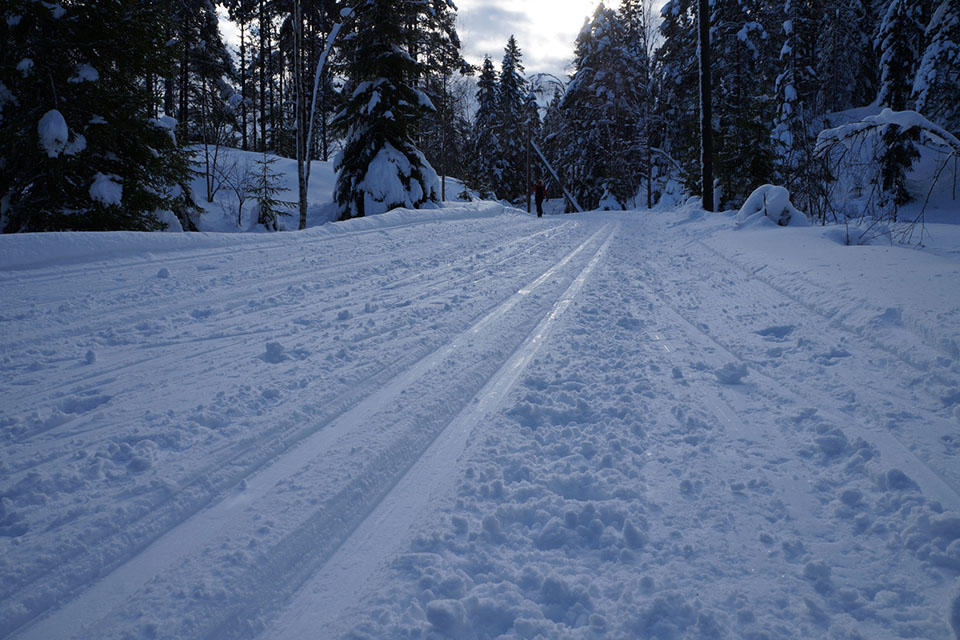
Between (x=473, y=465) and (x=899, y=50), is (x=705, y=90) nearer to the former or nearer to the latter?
(x=899, y=50)

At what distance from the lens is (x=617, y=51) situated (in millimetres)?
31969

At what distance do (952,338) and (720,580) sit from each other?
299 centimetres

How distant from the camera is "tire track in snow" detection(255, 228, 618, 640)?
1488mm

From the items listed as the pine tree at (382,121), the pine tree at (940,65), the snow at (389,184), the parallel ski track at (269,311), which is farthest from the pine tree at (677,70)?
the parallel ski track at (269,311)

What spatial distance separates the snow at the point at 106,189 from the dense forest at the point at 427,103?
3 cm

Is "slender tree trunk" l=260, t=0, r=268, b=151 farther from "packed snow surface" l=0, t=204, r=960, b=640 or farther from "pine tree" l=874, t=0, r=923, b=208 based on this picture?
"pine tree" l=874, t=0, r=923, b=208

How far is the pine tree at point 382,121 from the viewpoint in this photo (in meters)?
15.1

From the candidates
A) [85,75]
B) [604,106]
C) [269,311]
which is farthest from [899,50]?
[85,75]

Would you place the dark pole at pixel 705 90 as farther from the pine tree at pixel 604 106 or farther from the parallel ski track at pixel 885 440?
the pine tree at pixel 604 106

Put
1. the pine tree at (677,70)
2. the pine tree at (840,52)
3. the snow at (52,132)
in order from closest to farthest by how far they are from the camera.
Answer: the snow at (52,132) < the pine tree at (677,70) < the pine tree at (840,52)

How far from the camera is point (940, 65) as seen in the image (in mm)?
17719

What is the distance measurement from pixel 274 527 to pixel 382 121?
15255mm

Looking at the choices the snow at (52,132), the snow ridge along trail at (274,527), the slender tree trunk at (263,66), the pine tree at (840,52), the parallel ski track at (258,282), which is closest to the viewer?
the snow ridge along trail at (274,527)

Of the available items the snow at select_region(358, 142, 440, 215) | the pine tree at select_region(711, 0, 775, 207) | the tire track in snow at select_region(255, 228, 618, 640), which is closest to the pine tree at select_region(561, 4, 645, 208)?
the pine tree at select_region(711, 0, 775, 207)
